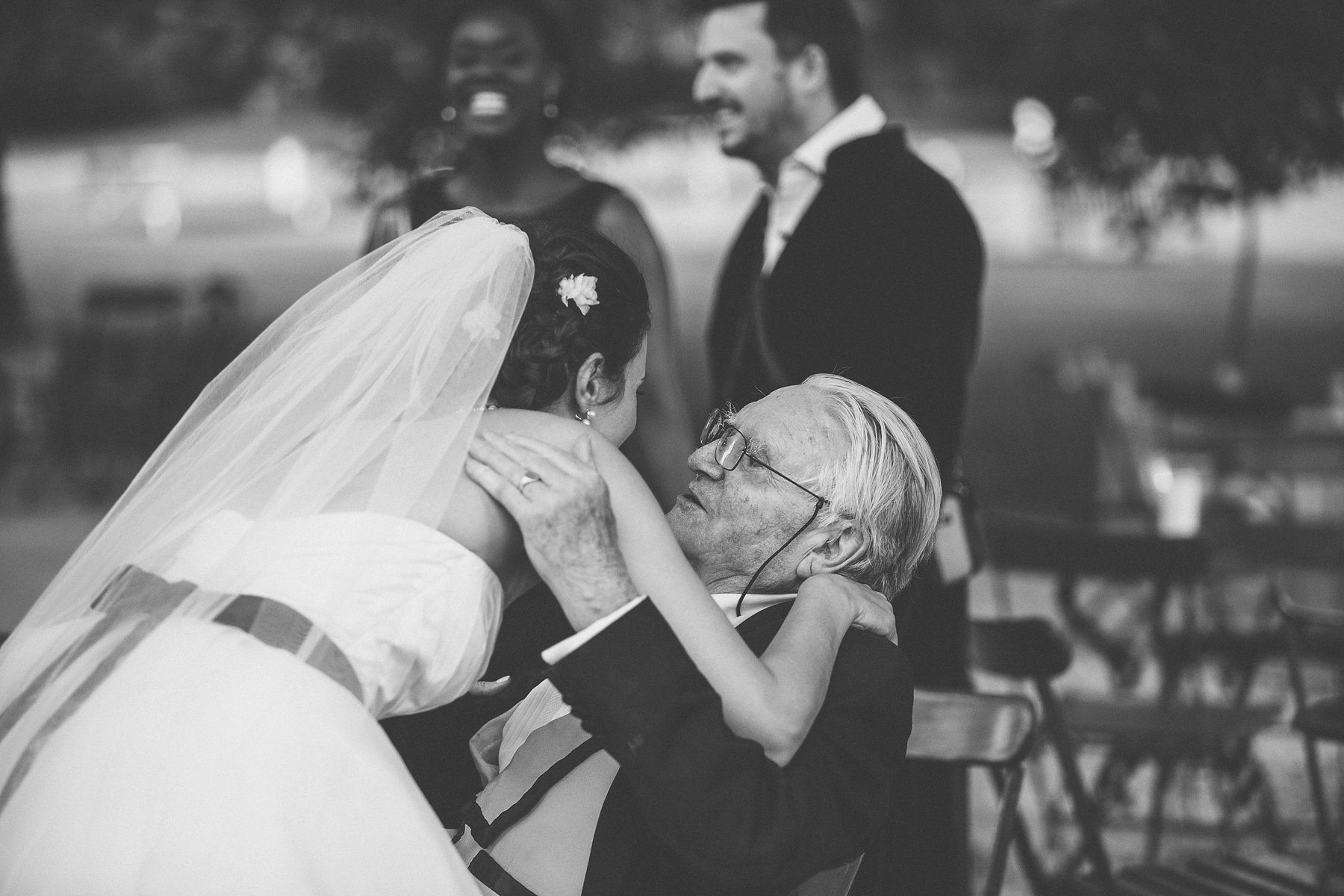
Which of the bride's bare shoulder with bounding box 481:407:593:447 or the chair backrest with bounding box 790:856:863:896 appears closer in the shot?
the bride's bare shoulder with bounding box 481:407:593:447

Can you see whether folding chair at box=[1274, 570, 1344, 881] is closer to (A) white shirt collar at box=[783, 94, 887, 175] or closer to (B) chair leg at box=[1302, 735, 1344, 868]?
(B) chair leg at box=[1302, 735, 1344, 868]

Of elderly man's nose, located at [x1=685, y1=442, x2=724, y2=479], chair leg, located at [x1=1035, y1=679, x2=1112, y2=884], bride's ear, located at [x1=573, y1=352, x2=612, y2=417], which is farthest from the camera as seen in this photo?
chair leg, located at [x1=1035, y1=679, x2=1112, y2=884]

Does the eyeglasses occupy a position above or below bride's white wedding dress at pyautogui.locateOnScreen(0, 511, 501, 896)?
above

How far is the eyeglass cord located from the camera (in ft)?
6.11

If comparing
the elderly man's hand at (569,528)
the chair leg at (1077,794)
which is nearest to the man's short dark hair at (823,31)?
the chair leg at (1077,794)

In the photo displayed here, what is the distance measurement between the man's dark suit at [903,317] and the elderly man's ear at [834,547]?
644mm

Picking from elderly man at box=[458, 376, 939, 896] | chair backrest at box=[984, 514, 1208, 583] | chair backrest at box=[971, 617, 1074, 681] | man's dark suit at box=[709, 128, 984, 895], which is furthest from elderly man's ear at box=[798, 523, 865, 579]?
chair backrest at box=[984, 514, 1208, 583]

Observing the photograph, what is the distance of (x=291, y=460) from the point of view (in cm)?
173

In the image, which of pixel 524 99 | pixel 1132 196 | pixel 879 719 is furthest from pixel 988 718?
pixel 1132 196

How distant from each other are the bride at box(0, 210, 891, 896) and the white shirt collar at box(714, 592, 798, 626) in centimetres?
15

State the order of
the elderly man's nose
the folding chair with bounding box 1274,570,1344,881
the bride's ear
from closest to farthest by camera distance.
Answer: the bride's ear
the elderly man's nose
the folding chair with bounding box 1274,570,1344,881

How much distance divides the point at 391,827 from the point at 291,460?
49 centimetres

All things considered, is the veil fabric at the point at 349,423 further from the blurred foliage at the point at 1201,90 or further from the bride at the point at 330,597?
the blurred foliage at the point at 1201,90

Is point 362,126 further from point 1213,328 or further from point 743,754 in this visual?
point 1213,328
